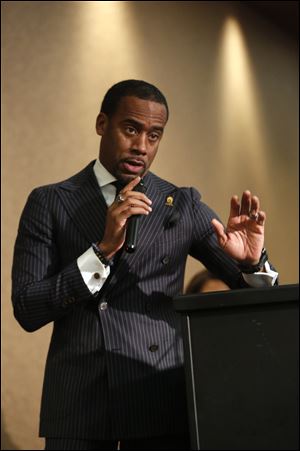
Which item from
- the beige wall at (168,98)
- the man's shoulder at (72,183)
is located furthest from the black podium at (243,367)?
the beige wall at (168,98)

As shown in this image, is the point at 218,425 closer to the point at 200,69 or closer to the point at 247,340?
the point at 247,340

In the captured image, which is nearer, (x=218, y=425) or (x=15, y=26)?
(x=218, y=425)

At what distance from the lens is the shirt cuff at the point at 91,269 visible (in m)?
1.55

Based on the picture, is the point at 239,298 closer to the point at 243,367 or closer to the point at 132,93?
the point at 243,367

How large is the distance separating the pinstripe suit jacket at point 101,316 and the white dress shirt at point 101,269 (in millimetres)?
19

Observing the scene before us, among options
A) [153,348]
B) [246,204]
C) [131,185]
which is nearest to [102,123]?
[131,185]

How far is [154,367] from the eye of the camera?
1.58 meters

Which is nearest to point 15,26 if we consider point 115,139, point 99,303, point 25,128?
point 25,128

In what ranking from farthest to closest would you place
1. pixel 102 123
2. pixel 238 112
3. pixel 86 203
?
pixel 238 112, pixel 102 123, pixel 86 203

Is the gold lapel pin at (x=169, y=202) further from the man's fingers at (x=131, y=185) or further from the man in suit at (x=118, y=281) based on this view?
the man's fingers at (x=131, y=185)

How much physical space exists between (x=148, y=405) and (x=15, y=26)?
231 cm

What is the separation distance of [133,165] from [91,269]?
284mm

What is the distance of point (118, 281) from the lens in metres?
1.62

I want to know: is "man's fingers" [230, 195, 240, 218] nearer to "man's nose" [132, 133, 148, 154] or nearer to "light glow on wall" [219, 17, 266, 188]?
"man's nose" [132, 133, 148, 154]
